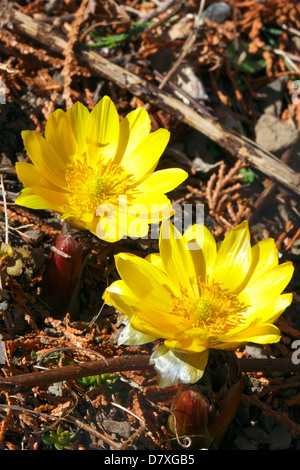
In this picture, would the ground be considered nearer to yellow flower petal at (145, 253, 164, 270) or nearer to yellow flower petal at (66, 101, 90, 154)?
yellow flower petal at (145, 253, 164, 270)

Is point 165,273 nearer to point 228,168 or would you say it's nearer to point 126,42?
point 228,168

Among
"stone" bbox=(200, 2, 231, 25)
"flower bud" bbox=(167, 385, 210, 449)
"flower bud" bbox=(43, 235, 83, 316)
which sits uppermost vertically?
"stone" bbox=(200, 2, 231, 25)

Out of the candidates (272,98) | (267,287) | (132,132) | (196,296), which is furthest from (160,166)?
(267,287)

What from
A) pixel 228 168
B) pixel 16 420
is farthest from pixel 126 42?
pixel 16 420

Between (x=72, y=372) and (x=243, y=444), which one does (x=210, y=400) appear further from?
(x=72, y=372)

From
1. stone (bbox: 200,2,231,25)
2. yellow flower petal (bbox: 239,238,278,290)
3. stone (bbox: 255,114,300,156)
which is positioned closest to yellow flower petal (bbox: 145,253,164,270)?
yellow flower petal (bbox: 239,238,278,290)

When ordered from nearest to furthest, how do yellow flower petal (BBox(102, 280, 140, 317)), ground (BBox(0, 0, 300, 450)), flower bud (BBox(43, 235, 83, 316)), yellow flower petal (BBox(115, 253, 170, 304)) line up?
yellow flower petal (BBox(102, 280, 140, 317)), yellow flower petal (BBox(115, 253, 170, 304)), ground (BBox(0, 0, 300, 450)), flower bud (BBox(43, 235, 83, 316))
